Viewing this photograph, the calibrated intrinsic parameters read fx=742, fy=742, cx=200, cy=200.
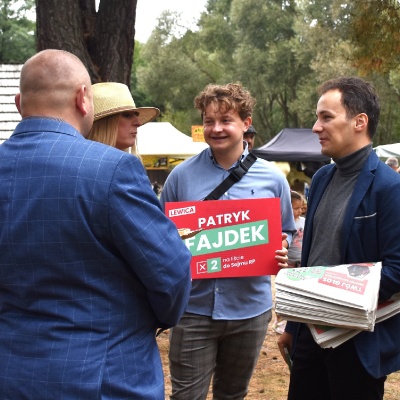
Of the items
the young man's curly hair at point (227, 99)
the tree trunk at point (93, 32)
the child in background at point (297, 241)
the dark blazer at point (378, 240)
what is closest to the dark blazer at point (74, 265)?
the dark blazer at point (378, 240)

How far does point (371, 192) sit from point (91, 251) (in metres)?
1.44

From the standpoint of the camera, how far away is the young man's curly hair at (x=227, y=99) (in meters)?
4.02

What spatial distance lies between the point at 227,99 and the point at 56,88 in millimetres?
1657

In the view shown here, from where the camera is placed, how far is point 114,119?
3650 millimetres

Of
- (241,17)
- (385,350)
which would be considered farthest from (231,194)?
(241,17)

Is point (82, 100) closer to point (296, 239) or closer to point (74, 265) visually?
point (74, 265)

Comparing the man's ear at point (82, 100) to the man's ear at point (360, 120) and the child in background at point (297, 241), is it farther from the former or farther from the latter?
the child in background at point (297, 241)

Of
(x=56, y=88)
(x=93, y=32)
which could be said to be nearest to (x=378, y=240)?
(x=56, y=88)

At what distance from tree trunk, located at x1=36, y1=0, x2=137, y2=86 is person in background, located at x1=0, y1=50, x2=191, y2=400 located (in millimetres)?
4159

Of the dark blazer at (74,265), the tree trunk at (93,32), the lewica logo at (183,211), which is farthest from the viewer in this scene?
the tree trunk at (93,32)

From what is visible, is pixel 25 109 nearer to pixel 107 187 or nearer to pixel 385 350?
pixel 107 187

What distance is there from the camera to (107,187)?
7.71 ft

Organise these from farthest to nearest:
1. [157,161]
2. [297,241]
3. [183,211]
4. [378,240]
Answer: [157,161] → [297,241] → [183,211] → [378,240]

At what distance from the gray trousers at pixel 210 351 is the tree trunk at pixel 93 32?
340 cm
